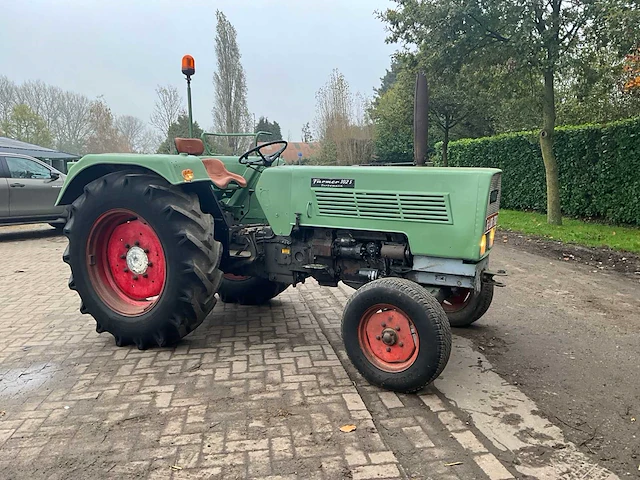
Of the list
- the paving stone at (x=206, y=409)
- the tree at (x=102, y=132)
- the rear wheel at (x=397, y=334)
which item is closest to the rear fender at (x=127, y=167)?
the paving stone at (x=206, y=409)

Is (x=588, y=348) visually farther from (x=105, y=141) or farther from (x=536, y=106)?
(x=105, y=141)

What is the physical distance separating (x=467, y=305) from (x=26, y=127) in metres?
31.7

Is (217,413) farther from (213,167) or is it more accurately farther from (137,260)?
(213,167)

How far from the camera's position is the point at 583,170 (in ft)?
36.7

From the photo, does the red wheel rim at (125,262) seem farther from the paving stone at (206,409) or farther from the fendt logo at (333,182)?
the fendt logo at (333,182)

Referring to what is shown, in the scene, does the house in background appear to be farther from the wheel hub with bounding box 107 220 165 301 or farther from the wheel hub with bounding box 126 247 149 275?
the wheel hub with bounding box 126 247 149 275

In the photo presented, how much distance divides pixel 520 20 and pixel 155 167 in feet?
27.7

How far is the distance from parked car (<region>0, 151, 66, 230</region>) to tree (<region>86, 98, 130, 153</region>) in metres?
21.9

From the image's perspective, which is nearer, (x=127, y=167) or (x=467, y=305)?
(x=127, y=167)

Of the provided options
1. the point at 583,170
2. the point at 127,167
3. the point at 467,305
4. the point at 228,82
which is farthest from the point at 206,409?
the point at 228,82

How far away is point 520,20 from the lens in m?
9.41

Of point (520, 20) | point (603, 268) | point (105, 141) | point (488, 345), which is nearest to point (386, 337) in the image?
point (488, 345)

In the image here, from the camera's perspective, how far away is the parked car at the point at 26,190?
31.5 ft

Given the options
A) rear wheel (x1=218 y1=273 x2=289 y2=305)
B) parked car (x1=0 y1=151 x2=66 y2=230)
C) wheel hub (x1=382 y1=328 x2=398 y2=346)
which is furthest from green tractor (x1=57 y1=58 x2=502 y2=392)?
parked car (x1=0 y1=151 x2=66 y2=230)
